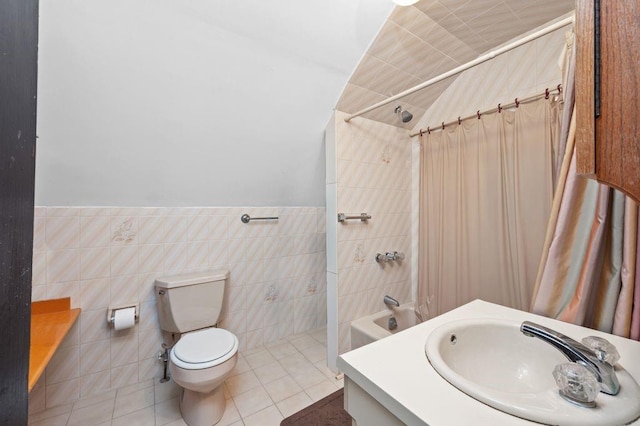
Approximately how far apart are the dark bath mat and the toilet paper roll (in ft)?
3.95

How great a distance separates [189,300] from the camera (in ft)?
6.21

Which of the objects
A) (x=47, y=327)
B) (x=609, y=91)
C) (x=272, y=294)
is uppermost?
(x=609, y=91)

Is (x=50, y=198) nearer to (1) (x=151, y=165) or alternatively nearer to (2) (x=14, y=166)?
(1) (x=151, y=165)

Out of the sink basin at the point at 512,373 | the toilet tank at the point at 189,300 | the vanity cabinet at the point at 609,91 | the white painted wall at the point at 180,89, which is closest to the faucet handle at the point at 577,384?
the sink basin at the point at 512,373

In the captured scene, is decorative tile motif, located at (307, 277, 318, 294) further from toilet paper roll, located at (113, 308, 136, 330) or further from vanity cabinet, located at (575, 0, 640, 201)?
vanity cabinet, located at (575, 0, 640, 201)

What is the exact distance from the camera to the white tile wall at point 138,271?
1.70 metres

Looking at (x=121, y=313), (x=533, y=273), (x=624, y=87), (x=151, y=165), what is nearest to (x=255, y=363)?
(x=121, y=313)

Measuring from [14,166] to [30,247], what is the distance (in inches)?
4.1

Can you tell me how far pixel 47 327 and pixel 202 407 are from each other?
0.99m

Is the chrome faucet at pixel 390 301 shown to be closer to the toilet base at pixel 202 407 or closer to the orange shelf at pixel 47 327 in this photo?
the toilet base at pixel 202 407

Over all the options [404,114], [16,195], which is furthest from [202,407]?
[404,114]

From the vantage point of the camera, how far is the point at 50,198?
165 centimetres

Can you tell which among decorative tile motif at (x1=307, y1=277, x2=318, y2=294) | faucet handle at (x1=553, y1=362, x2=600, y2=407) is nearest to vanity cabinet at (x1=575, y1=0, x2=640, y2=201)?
→ faucet handle at (x1=553, y1=362, x2=600, y2=407)

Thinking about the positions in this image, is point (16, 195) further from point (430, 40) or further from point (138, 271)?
point (430, 40)
